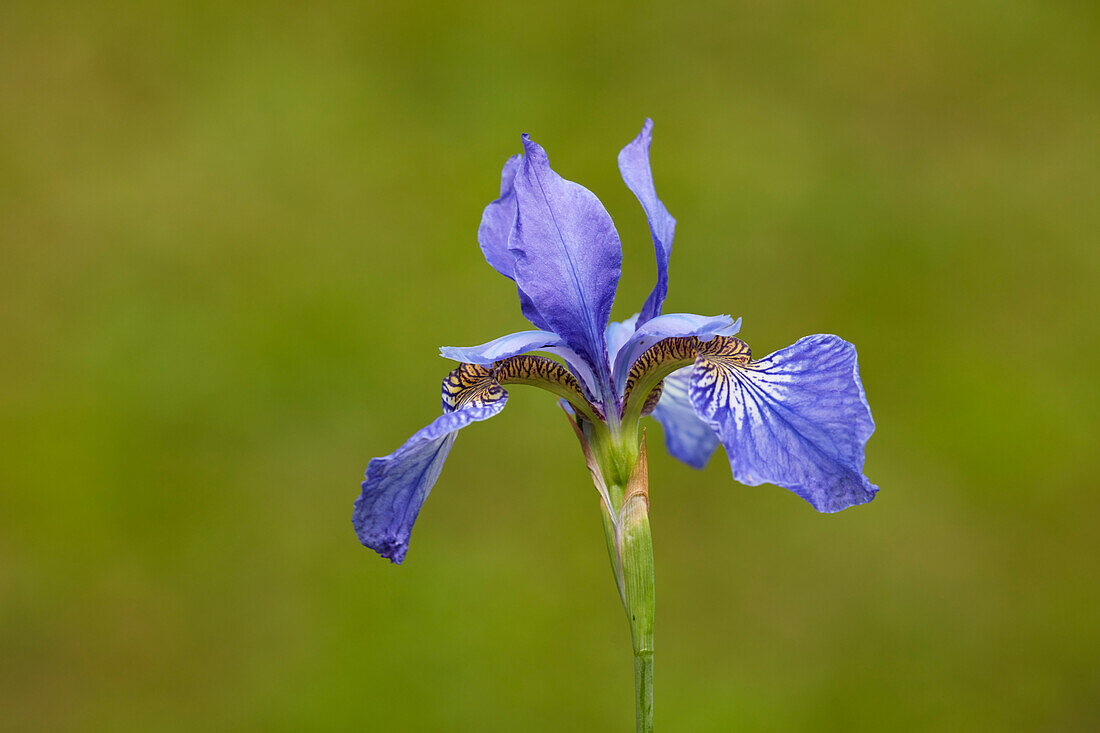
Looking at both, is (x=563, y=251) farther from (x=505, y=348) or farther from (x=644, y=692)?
(x=644, y=692)

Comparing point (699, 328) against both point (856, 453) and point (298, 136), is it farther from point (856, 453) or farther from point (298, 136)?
point (298, 136)

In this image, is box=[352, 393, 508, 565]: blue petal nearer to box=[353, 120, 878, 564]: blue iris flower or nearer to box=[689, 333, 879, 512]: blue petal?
box=[353, 120, 878, 564]: blue iris flower

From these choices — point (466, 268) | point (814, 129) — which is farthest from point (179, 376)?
point (814, 129)

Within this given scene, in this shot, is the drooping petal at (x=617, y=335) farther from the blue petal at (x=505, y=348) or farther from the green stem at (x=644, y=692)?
the green stem at (x=644, y=692)

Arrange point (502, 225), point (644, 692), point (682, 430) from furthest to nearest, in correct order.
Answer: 1. point (682, 430)
2. point (502, 225)
3. point (644, 692)

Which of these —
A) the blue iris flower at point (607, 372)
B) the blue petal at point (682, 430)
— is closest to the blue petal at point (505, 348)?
the blue iris flower at point (607, 372)

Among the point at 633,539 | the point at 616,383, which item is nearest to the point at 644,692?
the point at 633,539

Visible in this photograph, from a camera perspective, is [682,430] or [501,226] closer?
[501,226]
